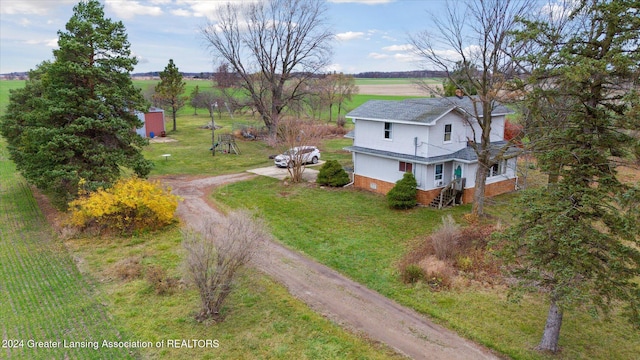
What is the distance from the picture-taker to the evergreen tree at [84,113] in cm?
1855

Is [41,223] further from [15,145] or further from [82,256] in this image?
[15,145]

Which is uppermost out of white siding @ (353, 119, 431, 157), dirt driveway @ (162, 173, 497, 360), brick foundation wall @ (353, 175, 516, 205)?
white siding @ (353, 119, 431, 157)

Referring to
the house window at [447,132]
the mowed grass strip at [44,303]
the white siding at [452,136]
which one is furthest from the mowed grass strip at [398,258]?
the mowed grass strip at [44,303]

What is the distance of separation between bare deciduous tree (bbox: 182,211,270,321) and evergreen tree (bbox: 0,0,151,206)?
9.99m

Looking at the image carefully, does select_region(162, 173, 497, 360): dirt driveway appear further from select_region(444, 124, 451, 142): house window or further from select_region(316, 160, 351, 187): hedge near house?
select_region(444, 124, 451, 142): house window

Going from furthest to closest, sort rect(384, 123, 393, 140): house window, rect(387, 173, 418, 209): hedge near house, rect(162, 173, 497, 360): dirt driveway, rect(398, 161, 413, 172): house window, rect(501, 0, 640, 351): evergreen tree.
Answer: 1. rect(384, 123, 393, 140): house window
2. rect(398, 161, 413, 172): house window
3. rect(387, 173, 418, 209): hedge near house
4. rect(162, 173, 497, 360): dirt driveway
5. rect(501, 0, 640, 351): evergreen tree

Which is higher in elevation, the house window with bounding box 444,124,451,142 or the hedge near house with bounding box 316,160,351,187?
the house window with bounding box 444,124,451,142

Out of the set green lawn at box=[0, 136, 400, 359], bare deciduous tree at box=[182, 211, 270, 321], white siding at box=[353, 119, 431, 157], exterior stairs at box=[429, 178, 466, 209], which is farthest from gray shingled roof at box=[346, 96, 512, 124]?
bare deciduous tree at box=[182, 211, 270, 321]

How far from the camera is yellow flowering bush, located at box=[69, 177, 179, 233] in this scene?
58.1 ft

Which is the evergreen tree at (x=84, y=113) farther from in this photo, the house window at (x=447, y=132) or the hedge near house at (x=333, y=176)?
the house window at (x=447, y=132)

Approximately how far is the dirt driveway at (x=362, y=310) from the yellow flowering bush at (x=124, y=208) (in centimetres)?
563

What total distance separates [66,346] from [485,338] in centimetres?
1052

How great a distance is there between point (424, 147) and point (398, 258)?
8220 mm

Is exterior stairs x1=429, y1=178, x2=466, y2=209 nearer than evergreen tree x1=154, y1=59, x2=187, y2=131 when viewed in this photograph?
Yes
